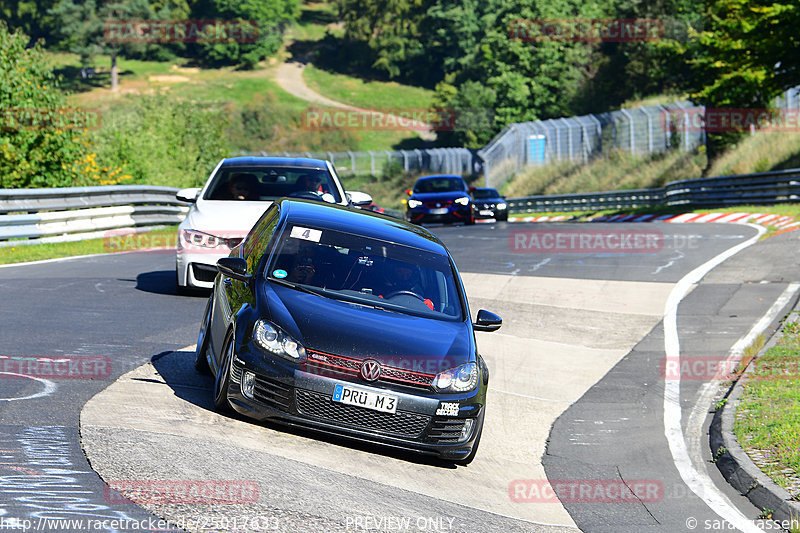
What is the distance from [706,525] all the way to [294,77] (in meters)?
137

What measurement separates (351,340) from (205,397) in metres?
1.67

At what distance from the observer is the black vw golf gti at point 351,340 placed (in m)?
7.36

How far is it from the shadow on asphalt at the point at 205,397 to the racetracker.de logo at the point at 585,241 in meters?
12.5

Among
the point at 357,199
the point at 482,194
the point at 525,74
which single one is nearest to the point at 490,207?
the point at 482,194

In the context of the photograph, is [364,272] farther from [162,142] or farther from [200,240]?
[162,142]

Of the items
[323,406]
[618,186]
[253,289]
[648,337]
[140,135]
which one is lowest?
[618,186]

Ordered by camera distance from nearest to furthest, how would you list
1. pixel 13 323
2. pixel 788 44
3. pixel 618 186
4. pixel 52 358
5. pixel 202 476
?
pixel 202 476, pixel 52 358, pixel 13 323, pixel 788 44, pixel 618 186

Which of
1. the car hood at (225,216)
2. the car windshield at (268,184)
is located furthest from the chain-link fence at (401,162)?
the car hood at (225,216)

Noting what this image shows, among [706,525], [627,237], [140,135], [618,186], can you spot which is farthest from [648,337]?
[618,186]

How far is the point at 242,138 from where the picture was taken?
10150 centimetres

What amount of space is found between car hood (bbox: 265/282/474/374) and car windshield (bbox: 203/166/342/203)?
5927 mm

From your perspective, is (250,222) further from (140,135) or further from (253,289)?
(140,135)

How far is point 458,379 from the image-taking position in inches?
302

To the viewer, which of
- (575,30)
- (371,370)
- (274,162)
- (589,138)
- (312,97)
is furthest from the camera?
(312,97)
